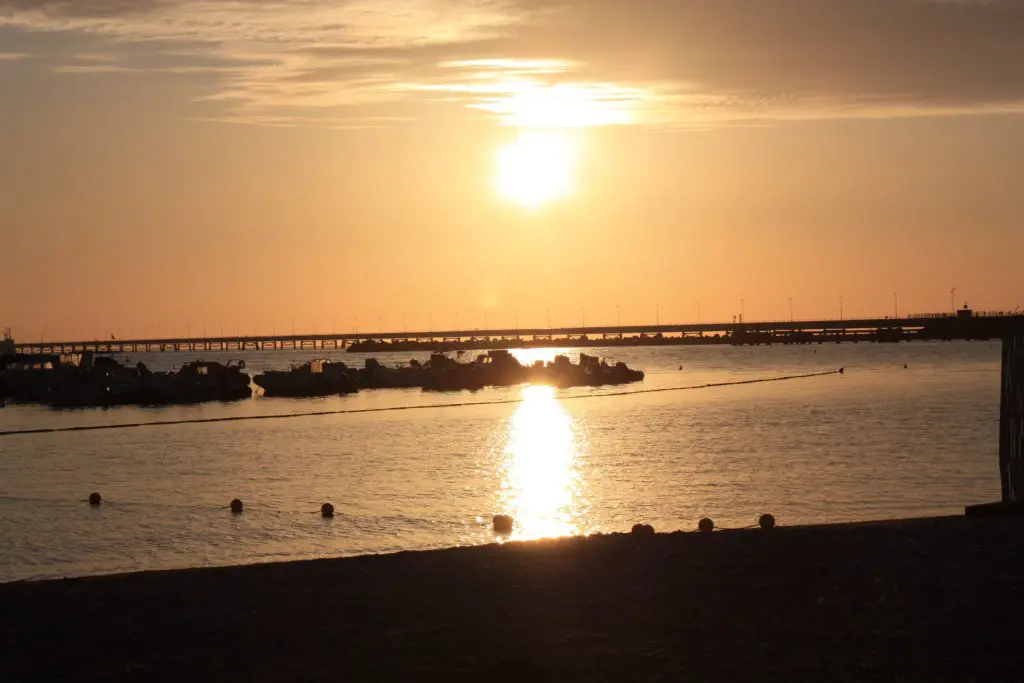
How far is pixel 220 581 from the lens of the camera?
1393cm

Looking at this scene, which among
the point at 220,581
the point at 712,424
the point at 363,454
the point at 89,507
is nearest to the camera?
the point at 220,581

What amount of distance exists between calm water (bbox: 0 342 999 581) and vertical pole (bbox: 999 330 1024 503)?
699 cm

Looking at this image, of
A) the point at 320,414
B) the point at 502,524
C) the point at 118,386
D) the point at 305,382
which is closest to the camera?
the point at 502,524

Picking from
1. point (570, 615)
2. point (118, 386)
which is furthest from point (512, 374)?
point (570, 615)

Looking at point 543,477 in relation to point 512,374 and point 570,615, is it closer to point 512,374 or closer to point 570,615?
point 570,615

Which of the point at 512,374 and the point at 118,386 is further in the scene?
the point at 512,374

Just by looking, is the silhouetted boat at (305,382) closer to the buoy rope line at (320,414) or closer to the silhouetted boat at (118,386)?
the silhouetted boat at (118,386)

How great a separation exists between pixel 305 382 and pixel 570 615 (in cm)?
8519

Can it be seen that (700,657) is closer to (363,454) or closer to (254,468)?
(254,468)

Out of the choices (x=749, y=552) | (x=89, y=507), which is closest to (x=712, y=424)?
(x=89, y=507)

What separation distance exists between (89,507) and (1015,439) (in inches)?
881

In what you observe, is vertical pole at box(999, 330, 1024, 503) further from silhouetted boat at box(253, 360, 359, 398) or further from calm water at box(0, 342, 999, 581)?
silhouetted boat at box(253, 360, 359, 398)

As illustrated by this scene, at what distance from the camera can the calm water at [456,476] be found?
24559mm

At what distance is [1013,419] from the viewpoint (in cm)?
1778
